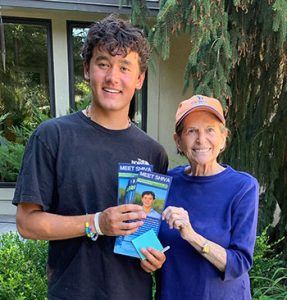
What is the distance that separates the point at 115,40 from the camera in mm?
1284

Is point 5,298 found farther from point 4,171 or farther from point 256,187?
point 4,171

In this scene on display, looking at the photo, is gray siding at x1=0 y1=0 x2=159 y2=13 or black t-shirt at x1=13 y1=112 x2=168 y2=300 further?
gray siding at x1=0 y1=0 x2=159 y2=13

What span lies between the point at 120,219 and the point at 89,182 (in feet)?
0.71

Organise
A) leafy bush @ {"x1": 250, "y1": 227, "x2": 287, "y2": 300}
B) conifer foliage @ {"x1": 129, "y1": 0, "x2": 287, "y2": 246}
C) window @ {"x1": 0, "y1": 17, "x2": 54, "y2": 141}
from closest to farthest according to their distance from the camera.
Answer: conifer foliage @ {"x1": 129, "y1": 0, "x2": 287, "y2": 246}
leafy bush @ {"x1": 250, "y1": 227, "x2": 287, "y2": 300}
window @ {"x1": 0, "y1": 17, "x2": 54, "y2": 141}

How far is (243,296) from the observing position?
1.36m

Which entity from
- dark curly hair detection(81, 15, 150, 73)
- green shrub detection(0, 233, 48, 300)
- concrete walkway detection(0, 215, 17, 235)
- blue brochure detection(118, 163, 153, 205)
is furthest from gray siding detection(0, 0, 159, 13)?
blue brochure detection(118, 163, 153, 205)

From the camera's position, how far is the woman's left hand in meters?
1.26

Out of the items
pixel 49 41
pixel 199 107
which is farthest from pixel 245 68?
Answer: pixel 49 41

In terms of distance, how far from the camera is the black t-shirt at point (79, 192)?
1.27 meters

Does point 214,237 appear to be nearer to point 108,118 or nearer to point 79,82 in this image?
point 108,118

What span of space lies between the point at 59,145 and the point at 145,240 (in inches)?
18.5

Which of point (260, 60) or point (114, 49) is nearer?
point (114, 49)

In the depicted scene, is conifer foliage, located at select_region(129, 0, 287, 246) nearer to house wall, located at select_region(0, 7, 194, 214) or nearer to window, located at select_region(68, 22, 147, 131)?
house wall, located at select_region(0, 7, 194, 214)

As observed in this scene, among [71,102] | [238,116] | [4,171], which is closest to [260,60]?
[238,116]
